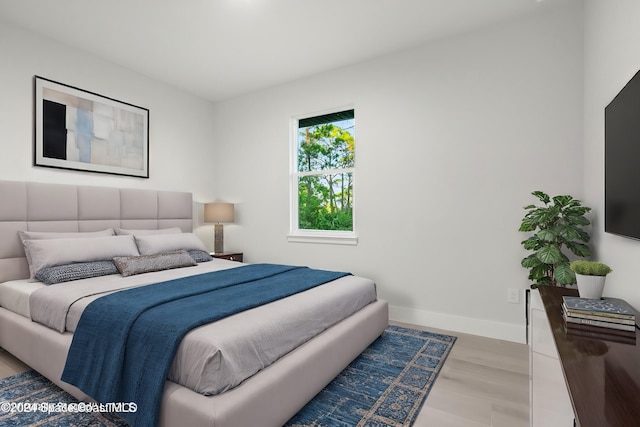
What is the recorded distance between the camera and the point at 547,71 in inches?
108

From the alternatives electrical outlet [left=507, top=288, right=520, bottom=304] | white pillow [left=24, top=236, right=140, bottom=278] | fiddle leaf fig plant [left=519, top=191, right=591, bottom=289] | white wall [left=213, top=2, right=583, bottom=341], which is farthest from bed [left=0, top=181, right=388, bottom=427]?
fiddle leaf fig plant [left=519, top=191, right=591, bottom=289]

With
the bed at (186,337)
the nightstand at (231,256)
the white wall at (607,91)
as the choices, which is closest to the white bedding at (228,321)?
the bed at (186,337)

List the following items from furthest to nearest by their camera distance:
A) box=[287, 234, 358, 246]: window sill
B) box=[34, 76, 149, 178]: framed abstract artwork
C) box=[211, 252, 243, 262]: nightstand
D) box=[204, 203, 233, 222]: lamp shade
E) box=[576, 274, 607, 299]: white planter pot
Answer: box=[204, 203, 233, 222]: lamp shade → box=[211, 252, 243, 262]: nightstand → box=[287, 234, 358, 246]: window sill → box=[34, 76, 149, 178]: framed abstract artwork → box=[576, 274, 607, 299]: white planter pot

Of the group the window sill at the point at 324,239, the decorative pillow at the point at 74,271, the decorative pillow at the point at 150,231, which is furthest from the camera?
the window sill at the point at 324,239

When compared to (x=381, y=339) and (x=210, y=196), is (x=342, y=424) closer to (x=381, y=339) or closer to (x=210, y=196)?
(x=381, y=339)

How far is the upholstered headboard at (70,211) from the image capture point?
280 cm

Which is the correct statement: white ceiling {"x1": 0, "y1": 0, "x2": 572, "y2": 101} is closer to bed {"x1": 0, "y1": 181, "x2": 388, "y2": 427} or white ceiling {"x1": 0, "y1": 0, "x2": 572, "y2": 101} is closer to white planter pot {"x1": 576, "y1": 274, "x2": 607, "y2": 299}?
bed {"x1": 0, "y1": 181, "x2": 388, "y2": 427}

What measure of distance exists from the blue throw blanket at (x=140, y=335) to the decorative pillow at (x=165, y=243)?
109 centimetres

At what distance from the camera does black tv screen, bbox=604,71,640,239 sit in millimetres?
1442

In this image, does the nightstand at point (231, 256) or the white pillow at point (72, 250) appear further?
the nightstand at point (231, 256)

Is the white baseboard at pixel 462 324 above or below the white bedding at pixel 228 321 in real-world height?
below

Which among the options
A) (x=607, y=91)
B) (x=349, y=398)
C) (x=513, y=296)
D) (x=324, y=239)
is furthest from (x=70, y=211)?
(x=607, y=91)

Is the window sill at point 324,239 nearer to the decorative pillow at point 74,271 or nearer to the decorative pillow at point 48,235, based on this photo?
the decorative pillow at point 74,271

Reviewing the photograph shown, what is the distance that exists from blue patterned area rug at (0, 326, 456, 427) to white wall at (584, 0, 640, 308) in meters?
1.23
